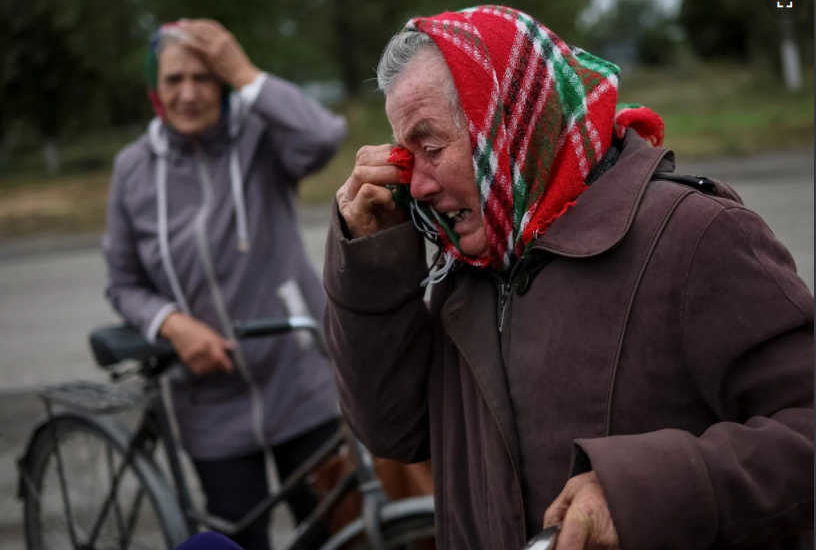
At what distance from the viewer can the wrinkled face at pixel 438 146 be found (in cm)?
181

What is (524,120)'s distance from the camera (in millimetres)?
1751

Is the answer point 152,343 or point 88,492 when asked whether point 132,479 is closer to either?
point 88,492

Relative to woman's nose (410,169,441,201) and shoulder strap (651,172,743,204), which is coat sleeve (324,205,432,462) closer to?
woman's nose (410,169,441,201)

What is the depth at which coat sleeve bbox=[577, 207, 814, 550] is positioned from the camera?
1.50m

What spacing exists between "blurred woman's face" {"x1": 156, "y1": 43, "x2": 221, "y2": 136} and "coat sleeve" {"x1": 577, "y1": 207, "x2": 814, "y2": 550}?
2.09m

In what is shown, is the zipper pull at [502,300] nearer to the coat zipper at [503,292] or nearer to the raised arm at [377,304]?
the coat zipper at [503,292]

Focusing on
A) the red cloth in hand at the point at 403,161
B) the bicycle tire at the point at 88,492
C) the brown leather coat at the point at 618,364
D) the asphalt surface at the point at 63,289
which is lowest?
the asphalt surface at the point at 63,289

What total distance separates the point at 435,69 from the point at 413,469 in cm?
148

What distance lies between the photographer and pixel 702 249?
1587 mm

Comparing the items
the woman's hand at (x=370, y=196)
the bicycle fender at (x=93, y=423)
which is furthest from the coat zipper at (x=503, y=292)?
the bicycle fender at (x=93, y=423)

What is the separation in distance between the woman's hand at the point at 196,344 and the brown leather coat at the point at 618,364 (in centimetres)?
127

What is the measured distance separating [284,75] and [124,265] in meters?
26.2

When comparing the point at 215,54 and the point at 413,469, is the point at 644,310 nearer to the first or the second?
the point at 413,469

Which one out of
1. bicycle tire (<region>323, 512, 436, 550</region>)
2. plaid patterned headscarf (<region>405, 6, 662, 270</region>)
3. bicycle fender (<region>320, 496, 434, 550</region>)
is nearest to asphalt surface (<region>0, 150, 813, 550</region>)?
bicycle fender (<region>320, 496, 434, 550</region>)
